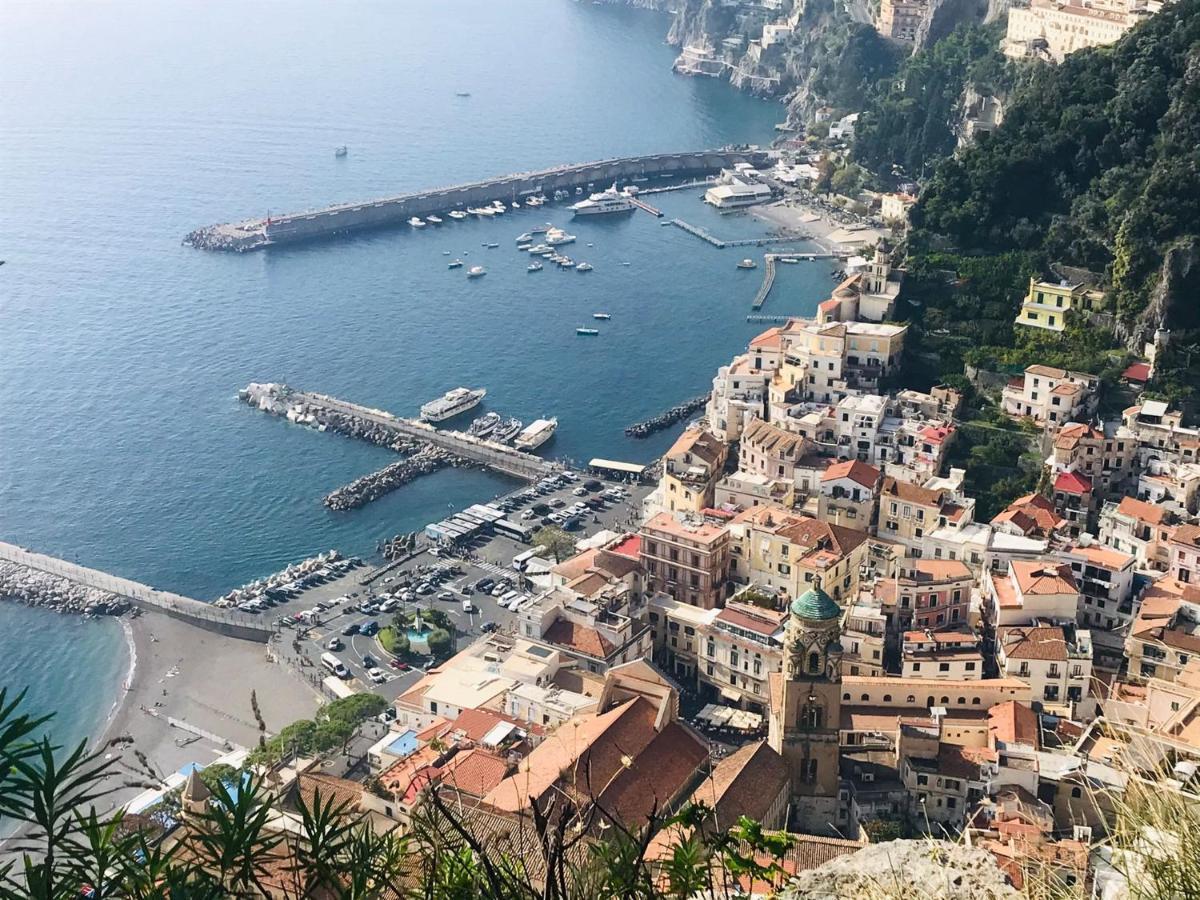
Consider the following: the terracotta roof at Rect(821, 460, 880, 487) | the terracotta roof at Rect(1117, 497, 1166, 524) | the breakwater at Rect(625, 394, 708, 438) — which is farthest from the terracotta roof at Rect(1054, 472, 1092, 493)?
the breakwater at Rect(625, 394, 708, 438)

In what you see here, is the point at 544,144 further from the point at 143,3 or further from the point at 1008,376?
the point at 143,3

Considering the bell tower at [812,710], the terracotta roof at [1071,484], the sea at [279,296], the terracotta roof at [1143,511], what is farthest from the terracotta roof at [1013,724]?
the sea at [279,296]

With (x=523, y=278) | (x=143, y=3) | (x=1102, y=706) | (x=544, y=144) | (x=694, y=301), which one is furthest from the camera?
(x=143, y=3)

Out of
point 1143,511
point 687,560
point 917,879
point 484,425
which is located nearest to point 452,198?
point 484,425

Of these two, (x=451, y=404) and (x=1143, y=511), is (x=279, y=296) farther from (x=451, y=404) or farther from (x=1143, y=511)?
(x=1143, y=511)

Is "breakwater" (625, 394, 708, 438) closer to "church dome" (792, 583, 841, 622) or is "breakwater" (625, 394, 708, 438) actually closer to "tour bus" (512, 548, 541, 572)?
"tour bus" (512, 548, 541, 572)

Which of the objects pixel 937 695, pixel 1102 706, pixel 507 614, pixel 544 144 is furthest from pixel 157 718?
pixel 544 144
